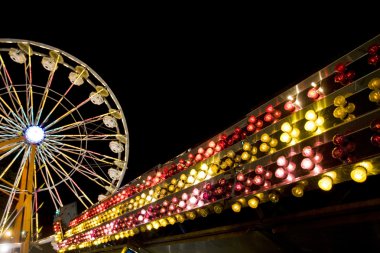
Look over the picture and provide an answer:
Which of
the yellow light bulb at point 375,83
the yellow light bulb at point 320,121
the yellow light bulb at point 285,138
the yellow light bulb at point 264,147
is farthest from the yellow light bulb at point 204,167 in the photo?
the yellow light bulb at point 375,83

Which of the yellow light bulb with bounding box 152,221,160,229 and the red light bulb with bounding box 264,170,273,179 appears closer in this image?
the red light bulb with bounding box 264,170,273,179

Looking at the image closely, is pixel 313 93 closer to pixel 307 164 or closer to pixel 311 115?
pixel 311 115

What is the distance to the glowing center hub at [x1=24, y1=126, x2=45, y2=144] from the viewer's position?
1262 cm

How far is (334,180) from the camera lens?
2.82 meters

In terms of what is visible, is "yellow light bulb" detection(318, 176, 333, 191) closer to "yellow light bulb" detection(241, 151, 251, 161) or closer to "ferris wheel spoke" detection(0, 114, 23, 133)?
"yellow light bulb" detection(241, 151, 251, 161)

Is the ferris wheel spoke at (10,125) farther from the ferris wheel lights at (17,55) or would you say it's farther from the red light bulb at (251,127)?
the red light bulb at (251,127)

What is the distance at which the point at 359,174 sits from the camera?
8.37 ft

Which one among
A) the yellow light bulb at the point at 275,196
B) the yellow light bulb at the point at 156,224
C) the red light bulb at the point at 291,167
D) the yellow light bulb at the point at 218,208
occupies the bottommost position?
the yellow light bulb at the point at 156,224

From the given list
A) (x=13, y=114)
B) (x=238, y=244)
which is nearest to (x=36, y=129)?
(x=13, y=114)

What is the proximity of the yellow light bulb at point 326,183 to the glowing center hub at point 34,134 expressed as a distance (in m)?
12.6

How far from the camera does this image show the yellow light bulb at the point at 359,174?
254 cm

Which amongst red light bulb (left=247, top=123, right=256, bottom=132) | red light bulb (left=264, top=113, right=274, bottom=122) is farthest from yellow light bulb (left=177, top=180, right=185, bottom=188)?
red light bulb (left=264, top=113, right=274, bottom=122)

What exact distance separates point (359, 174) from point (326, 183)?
1.10ft

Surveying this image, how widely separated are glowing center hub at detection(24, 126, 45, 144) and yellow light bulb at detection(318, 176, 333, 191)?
41.3ft
